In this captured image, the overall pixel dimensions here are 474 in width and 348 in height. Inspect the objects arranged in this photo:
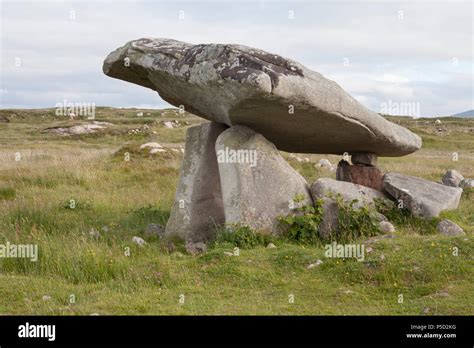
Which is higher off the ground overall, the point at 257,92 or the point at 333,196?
the point at 257,92

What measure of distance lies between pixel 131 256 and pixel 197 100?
139 inches

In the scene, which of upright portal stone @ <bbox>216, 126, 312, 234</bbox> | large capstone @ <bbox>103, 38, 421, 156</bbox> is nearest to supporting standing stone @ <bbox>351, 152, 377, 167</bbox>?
large capstone @ <bbox>103, 38, 421, 156</bbox>

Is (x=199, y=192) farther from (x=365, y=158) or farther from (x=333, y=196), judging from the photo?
(x=365, y=158)

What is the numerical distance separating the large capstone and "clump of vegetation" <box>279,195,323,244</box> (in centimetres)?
177

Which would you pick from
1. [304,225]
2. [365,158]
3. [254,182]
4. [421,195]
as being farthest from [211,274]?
[365,158]

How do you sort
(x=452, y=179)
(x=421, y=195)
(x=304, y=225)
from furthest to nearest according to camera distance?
(x=452, y=179), (x=421, y=195), (x=304, y=225)

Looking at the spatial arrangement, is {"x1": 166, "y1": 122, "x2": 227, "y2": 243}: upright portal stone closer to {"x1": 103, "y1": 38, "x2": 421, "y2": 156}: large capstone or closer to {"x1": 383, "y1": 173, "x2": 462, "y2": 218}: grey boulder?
{"x1": 103, "y1": 38, "x2": 421, "y2": 156}: large capstone

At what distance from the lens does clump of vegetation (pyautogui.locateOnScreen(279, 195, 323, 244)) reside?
11227 millimetres

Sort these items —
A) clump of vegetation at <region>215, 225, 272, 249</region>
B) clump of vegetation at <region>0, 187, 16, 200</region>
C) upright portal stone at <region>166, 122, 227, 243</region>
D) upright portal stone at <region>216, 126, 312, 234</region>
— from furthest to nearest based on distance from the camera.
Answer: clump of vegetation at <region>0, 187, 16, 200</region> < upright portal stone at <region>166, 122, 227, 243</region> < upright portal stone at <region>216, 126, 312, 234</region> < clump of vegetation at <region>215, 225, 272, 249</region>

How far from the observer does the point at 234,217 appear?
37.3 ft

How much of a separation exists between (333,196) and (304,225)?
1097 mm

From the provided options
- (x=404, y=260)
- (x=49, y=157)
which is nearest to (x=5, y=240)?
(x=404, y=260)

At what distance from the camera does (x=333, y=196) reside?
12047mm

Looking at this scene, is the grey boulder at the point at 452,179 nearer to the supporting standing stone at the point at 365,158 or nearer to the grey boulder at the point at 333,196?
the supporting standing stone at the point at 365,158
